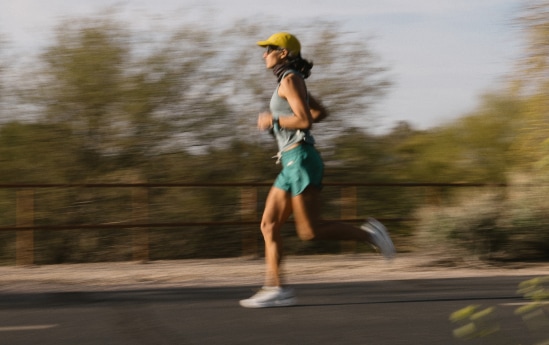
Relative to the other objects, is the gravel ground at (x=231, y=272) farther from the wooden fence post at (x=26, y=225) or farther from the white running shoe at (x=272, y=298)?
the white running shoe at (x=272, y=298)

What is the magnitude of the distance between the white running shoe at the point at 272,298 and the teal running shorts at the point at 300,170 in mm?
808

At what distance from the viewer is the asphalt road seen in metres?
6.43

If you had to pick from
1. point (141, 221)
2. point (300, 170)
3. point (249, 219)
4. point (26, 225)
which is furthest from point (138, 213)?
point (300, 170)

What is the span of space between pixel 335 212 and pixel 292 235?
889 mm

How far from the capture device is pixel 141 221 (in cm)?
1341

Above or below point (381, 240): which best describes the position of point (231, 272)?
below

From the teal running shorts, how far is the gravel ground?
8.01 feet

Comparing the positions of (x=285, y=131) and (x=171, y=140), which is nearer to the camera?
(x=285, y=131)

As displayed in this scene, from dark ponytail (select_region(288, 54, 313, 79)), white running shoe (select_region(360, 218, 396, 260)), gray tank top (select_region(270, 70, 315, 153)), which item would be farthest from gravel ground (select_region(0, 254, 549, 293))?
dark ponytail (select_region(288, 54, 313, 79))

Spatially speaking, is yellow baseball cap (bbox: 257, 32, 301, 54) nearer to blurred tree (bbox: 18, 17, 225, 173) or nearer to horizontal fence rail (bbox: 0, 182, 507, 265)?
horizontal fence rail (bbox: 0, 182, 507, 265)

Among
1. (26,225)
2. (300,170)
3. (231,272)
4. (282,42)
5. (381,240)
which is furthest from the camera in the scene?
(26,225)

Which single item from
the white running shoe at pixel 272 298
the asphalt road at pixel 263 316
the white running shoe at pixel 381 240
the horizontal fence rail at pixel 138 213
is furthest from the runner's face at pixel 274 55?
the horizontal fence rail at pixel 138 213

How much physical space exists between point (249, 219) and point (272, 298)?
644 cm

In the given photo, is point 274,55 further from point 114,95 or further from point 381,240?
point 114,95
